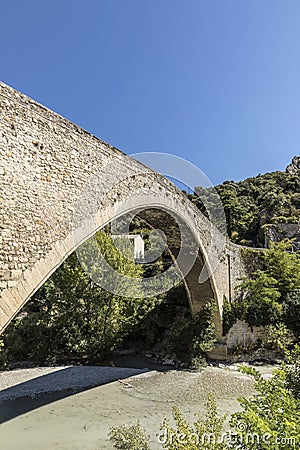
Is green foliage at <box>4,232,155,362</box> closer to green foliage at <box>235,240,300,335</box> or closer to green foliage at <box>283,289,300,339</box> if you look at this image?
green foliage at <box>235,240,300,335</box>

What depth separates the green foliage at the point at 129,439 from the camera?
534cm

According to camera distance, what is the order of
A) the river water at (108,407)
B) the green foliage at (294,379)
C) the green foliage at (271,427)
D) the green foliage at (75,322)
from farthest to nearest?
the green foliage at (75,322), the river water at (108,407), the green foliage at (294,379), the green foliage at (271,427)

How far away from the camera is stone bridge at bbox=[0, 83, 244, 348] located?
4059 mm

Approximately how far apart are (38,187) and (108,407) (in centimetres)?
545

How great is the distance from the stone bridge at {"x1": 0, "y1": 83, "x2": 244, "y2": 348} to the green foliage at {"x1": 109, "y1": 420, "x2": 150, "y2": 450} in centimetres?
297

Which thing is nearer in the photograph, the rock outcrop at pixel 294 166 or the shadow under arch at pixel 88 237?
the shadow under arch at pixel 88 237

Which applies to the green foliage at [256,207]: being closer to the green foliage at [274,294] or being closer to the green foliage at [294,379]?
the green foliage at [274,294]

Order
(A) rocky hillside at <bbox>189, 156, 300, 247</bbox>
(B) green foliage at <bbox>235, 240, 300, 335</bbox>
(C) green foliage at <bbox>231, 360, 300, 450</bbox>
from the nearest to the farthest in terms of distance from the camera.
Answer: (C) green foliage at <bbox>231, 360, 300, 450</bbox> < (B) green foliage at <bbox>235, 240, 300, 335</bbox> < (A) rocky hillside at <bbox>189, 156, 300, 247</bbox>

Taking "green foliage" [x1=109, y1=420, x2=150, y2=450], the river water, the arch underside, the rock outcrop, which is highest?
the rock outcrop

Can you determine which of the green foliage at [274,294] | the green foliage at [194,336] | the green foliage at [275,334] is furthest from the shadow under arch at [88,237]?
the green foliage at [275,334]

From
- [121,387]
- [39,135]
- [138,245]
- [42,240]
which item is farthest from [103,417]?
[138,245]

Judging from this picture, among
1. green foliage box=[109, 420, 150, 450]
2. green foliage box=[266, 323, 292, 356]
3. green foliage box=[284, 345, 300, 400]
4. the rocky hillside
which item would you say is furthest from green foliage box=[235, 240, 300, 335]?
the rocky hillside

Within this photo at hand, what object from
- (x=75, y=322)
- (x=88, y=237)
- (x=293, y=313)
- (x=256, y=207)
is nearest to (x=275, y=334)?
(x=293, y=313)

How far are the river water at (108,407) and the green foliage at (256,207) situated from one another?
1259 cm
